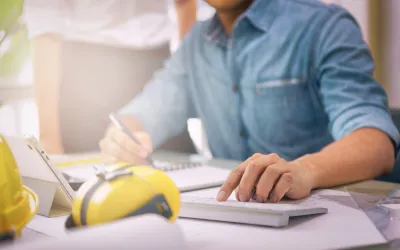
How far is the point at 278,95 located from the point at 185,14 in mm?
524

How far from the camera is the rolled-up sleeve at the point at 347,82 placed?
37.2 inches

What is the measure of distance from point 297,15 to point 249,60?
0.16 metres

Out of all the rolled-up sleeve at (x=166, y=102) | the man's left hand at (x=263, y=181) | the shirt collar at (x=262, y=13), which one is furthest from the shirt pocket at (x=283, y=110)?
the man's left hand at (x=263, y=181)

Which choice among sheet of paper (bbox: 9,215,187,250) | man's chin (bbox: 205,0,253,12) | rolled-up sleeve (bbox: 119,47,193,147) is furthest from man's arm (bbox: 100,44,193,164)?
sheet of paper (bbox: 9,215,187,250)

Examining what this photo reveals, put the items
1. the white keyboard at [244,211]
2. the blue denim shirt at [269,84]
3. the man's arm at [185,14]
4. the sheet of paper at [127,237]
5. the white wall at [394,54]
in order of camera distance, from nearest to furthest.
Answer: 1. the sheet of paper at [127,237]
2. the white keyboard at [244,211]
3. the blue denim shirt at [269,84]
4. the man's arm at [185,14]
5. the white wall at [394,54]

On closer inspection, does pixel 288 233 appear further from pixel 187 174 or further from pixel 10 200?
pixel 187 174

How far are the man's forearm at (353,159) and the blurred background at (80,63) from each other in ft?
2.19

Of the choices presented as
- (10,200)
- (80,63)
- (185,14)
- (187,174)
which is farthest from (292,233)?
(185,14)

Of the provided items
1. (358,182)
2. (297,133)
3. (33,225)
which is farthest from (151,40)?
(33,225)

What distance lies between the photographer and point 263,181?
65cm

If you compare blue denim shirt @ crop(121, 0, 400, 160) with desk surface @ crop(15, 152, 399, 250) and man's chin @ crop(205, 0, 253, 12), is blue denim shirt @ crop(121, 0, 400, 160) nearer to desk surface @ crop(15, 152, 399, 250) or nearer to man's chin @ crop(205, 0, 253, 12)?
man's chin @ crop(205, 0, 253, 12)

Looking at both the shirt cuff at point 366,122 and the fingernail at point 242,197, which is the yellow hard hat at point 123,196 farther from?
the shirt cuff at point 366,122

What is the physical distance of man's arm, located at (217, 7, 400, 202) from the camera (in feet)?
2.17

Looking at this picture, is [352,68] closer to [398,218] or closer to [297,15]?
[297,15]
